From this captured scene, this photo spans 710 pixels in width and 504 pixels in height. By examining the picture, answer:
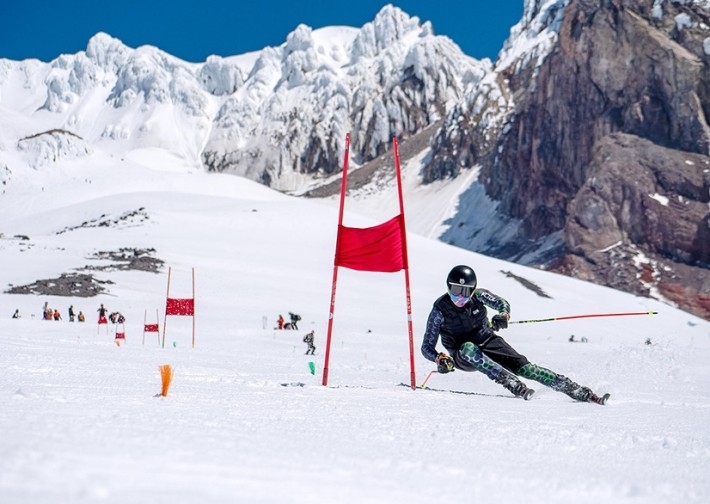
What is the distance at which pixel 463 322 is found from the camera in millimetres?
8695

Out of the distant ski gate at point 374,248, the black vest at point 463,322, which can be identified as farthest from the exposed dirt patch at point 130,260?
the black vest at point 463,322

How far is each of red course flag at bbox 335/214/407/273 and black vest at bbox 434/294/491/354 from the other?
139 cm

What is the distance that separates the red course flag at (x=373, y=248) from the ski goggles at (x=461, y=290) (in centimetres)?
151

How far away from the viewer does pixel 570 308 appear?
159 ft

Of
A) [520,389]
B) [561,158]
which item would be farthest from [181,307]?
[561,158]

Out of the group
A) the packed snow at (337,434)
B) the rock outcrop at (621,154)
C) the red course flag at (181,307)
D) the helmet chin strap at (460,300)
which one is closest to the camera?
the packed snow at (337,434)

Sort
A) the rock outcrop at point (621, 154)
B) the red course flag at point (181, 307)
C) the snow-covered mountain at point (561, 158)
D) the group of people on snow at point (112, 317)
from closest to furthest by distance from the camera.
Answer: the red course flag at point (181, 307) < the group of people on snow at point (112, 317) < the rock outcrop at point (621, 154) < the snow-covered mountain at point (561, 158)

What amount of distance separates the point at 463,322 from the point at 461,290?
1.40ft

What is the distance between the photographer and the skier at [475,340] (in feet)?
27.9

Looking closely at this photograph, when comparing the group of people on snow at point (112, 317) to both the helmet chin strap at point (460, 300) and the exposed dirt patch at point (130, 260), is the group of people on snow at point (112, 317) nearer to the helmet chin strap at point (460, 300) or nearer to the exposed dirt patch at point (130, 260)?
the exposed dirt patch at point (130, 260)

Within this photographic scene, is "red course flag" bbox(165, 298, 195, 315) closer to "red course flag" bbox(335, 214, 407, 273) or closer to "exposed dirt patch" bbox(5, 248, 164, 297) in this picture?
"red course flag" bbox(335, 214, 407, 273)

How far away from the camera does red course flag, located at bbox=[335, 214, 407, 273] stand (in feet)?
32.9

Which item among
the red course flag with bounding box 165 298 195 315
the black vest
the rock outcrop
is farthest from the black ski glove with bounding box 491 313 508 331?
the rock outcrop

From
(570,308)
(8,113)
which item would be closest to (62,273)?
(570,308)
